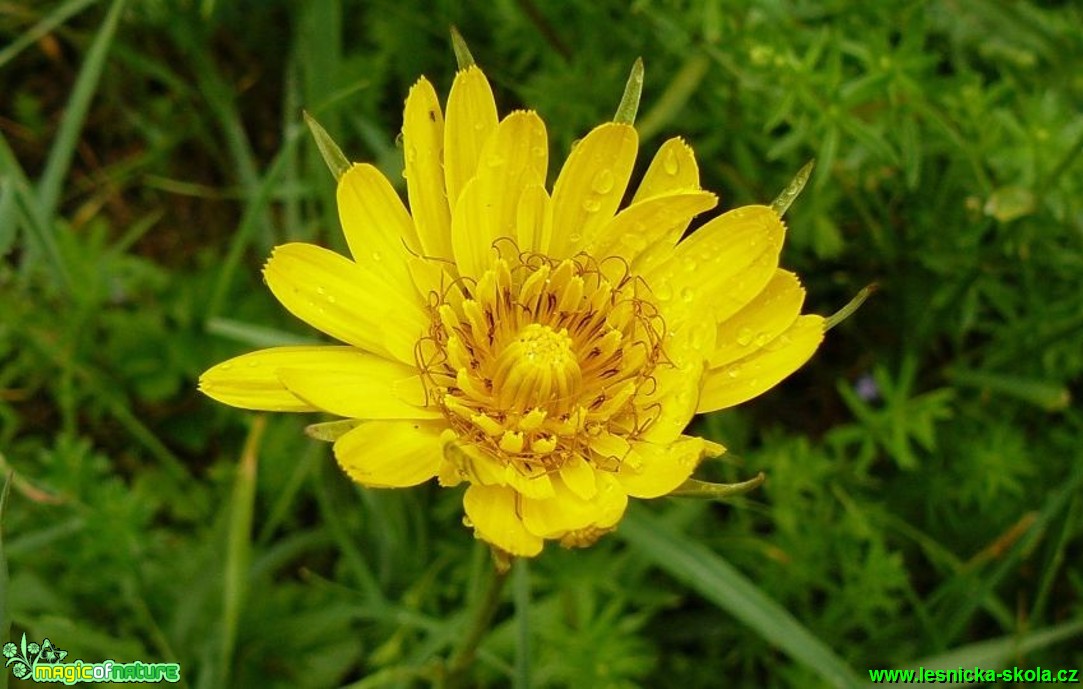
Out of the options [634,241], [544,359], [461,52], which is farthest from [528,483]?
[461,52]

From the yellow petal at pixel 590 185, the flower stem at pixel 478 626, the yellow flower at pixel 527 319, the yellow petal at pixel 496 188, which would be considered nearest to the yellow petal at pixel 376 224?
the yellow flower at pixel 527 319

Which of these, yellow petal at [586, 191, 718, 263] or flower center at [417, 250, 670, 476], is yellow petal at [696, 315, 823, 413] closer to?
flower center at [417, 250, 670, 476]

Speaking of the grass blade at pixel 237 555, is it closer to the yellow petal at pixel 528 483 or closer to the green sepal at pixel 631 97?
the yellow petal at pixel 528 483

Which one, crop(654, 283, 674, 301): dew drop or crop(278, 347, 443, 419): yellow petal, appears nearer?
crop(278, 347, 443, 419): yellow petal

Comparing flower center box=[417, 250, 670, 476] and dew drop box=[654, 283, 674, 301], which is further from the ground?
dew drop box=[654, 283, 674, 301]

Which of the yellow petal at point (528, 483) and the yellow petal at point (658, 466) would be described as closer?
the yellow petal at point (658, 466)

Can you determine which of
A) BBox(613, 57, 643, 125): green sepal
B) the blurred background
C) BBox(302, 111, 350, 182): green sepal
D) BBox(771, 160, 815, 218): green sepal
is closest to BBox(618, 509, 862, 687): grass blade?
the blurred background

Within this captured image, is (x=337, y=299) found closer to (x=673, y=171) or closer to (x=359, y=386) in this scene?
(x=359, y=386)
